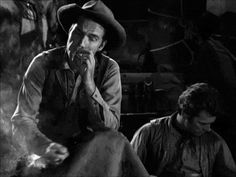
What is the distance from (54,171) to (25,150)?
342 mm

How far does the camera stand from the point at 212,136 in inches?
158

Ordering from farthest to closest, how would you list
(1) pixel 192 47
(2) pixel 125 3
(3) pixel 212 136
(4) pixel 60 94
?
1. (1) pixel 192 47
2. (2) pixel 125 3
3. (3) pixel 212 136
4. (4) pixel 60 94

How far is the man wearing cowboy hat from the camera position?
285cm

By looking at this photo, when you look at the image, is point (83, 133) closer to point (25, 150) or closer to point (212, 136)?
point (25, 150)

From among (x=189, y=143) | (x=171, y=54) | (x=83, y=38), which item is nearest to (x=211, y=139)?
(x=189, y=143)

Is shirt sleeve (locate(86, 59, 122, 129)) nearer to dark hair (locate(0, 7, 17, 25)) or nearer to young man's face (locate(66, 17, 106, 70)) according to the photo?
young man's face (locate(66, 17, 106, 70))

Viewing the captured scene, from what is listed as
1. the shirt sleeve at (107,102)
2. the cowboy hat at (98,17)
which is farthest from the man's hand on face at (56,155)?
the cowboy hat at (98,17)

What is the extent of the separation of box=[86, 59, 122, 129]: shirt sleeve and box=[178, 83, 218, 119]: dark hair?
40.2 inches

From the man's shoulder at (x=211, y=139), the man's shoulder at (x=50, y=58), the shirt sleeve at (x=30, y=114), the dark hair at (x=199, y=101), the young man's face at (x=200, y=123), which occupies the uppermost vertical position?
the man's shoulder at (x=50, y=58)

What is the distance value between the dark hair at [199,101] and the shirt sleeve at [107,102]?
102 centimetres

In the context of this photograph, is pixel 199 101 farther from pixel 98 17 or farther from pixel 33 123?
pixel 33 123

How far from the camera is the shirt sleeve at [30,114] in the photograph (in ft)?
9.13

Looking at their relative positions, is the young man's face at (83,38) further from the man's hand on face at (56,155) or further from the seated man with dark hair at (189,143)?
the seated man with dark hair at (189,143)

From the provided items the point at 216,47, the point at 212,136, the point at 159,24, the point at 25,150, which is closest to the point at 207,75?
the point at 216,47
